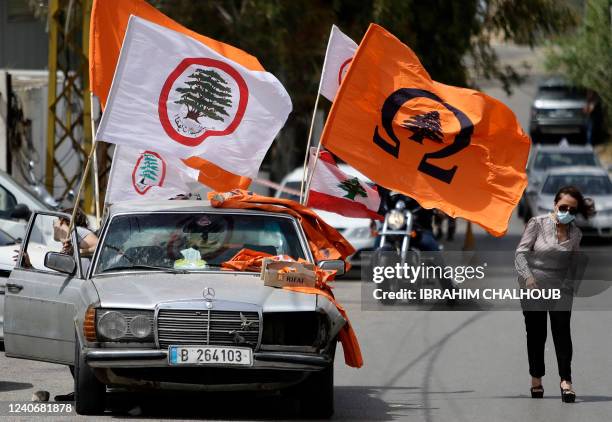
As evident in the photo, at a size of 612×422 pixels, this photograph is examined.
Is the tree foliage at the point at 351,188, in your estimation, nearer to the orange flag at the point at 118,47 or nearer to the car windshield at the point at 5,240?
the orange flag at the point at 118,47

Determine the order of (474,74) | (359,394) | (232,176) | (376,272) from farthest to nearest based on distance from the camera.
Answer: (474,74) → (376,272) → (232,176) → (359,394)

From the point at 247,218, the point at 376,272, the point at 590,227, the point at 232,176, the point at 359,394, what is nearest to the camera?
the point at 247,218

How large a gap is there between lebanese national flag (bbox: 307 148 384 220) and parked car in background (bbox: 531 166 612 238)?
17.3 m

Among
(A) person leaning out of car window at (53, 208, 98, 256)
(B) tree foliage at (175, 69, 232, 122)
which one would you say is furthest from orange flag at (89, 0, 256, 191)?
(A) person leaning out of car window at (53, 208, 98, 256)

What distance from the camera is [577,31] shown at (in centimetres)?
4872

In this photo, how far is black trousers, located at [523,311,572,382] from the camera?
37.0 ft

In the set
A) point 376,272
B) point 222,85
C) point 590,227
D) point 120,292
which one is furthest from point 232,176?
point 590,227

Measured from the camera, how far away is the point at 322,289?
10.4m

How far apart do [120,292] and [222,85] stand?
308 centimetres

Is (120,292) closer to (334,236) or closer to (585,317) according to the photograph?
(334,236)

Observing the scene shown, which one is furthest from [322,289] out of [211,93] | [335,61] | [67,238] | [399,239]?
[399,239]

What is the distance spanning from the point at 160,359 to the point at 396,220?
10193 millimetres

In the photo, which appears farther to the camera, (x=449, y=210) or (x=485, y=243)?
(x=485, y=243)

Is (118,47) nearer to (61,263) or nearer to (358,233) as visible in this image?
(61,263)
